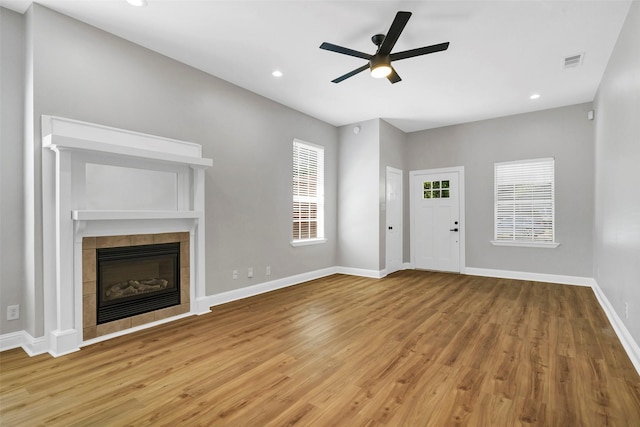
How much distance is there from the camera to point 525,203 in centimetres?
583

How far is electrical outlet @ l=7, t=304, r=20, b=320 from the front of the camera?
2.83 meters

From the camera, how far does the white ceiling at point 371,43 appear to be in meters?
2.85

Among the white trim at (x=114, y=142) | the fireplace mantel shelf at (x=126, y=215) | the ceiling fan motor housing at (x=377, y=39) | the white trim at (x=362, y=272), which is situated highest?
the ceiling fan motor housing at (x=377, y=39)

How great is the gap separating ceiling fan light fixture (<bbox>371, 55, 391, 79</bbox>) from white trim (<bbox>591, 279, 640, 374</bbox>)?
318 cm

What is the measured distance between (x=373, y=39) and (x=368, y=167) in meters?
3.06

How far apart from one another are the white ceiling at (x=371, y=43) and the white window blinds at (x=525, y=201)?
1303 mm

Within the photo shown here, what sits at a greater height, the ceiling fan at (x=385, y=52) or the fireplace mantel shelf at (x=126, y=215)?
the ceiling fan at (x=385, y=52)

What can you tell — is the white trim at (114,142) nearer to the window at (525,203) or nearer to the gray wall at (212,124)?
the gray wall at (212,124)

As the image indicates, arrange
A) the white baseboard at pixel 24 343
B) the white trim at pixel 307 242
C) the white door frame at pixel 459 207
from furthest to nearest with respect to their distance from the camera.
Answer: the white door frame at pixel 459 207
the white trim at pixel 307 242
the white baseboard at pixel 24 343

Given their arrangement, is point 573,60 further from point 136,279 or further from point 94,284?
point 94,284

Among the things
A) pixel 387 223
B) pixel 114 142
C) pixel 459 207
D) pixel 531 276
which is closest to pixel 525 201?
pixel 459 207

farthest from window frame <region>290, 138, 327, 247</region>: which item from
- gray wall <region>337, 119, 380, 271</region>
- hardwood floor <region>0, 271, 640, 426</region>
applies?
hardwood floor <region>0, 271, 640, 426</region>

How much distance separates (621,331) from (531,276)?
111 inches

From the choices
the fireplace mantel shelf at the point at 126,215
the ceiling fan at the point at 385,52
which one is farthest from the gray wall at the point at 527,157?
the fireplace mantel shelf at the point at 126,215
